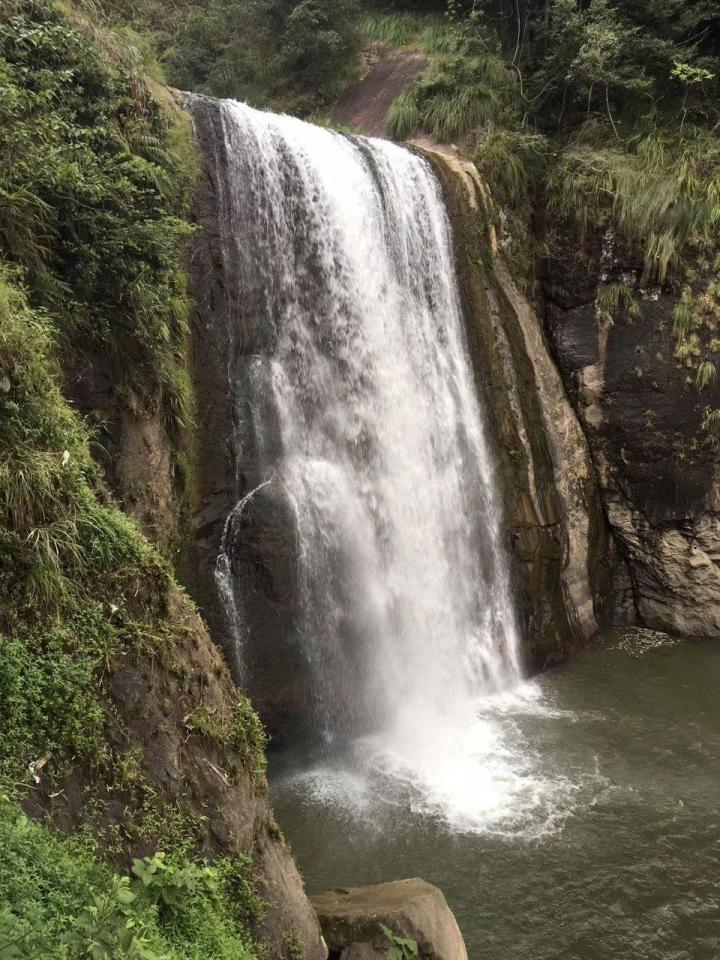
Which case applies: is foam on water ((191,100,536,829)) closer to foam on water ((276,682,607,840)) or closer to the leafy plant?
foam on water ((276,682,607,840))

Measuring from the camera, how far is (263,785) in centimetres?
402

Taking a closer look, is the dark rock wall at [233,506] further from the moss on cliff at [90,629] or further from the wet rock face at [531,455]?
the wet rock face at [531,455]

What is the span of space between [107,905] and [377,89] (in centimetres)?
1409

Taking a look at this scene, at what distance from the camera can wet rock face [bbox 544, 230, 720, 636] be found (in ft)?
31.4

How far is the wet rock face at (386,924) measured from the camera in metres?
3.97

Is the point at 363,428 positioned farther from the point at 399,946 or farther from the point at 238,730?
the point at 399,946

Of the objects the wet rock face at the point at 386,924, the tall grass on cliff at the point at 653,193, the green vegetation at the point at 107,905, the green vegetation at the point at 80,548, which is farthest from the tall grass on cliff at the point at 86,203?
the tall grass on cliff at the point at 653,193

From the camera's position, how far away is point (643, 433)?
9.70 meters

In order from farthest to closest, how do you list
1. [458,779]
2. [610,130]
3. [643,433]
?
1. [610,130]
2. [643,433]
3. [458,779]

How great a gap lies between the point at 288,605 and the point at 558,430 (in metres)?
5.06

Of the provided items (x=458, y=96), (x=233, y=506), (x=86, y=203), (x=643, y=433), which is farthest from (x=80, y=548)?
(x=458, y=96)

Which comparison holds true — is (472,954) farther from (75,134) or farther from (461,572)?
(75,134)

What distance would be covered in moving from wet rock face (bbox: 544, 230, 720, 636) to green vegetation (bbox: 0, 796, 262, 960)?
8066mm

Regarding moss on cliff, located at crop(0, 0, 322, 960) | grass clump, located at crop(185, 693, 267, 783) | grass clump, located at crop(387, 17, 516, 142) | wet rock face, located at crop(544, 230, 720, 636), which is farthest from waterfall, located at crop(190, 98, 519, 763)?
grass clump, located at crop(387, 17, 516, 142)
